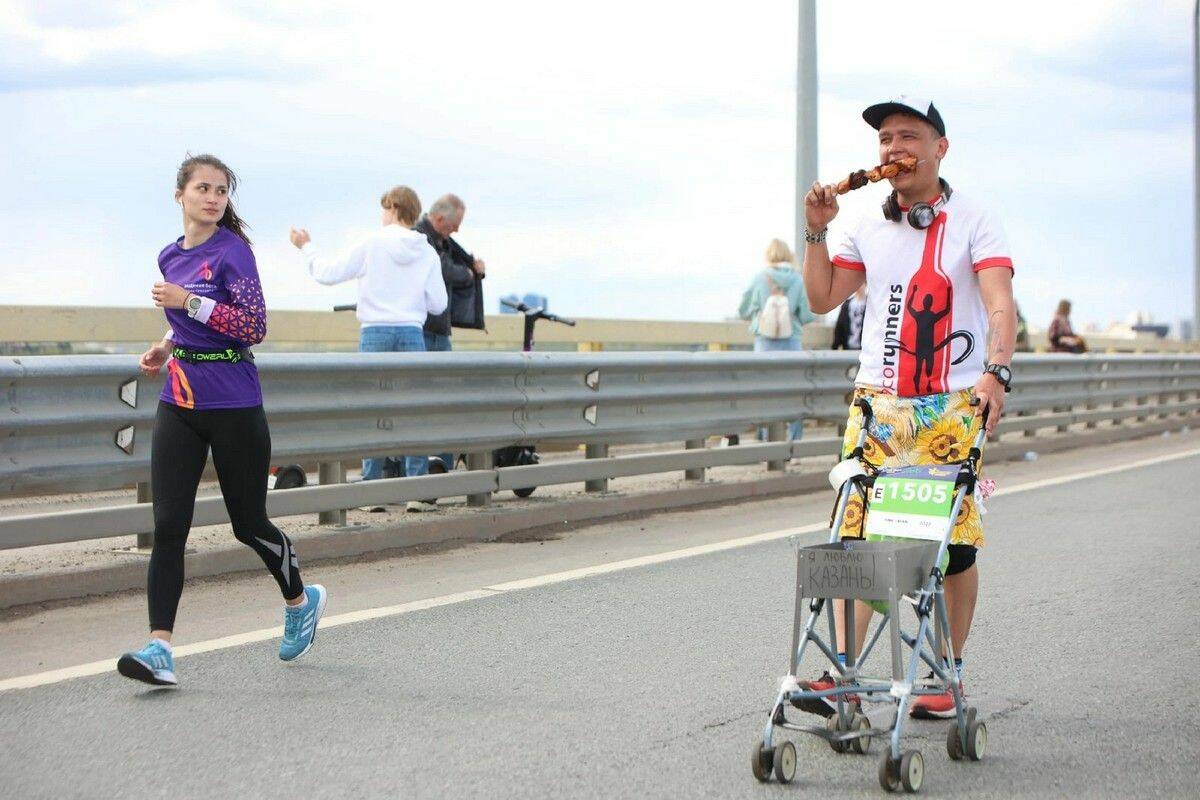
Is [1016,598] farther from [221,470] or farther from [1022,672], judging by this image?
[221,470]

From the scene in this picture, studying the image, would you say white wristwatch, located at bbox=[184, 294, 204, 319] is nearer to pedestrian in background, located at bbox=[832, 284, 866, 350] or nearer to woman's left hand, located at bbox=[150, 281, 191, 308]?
woman's left hand, located at bbox=[150, 281, 191, 308]

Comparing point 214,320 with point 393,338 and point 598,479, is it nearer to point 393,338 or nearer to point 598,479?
point 393,338

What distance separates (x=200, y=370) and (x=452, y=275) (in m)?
5.44

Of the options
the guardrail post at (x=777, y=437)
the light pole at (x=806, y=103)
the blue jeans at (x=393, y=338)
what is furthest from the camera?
the light pole at (x=806, y=103)

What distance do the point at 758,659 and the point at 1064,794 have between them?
70.6 inches

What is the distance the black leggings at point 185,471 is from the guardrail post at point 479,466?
4003mm

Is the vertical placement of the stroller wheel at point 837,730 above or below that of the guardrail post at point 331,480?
below

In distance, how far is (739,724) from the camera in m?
5.01

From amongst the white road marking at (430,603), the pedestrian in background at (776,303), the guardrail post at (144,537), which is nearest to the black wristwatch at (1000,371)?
the white road marking at (430,603)

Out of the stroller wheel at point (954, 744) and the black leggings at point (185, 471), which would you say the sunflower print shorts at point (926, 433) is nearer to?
the stroller wheel at point (954, 744)

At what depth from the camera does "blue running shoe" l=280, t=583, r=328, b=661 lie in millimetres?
5871

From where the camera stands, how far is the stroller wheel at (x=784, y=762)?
431 cm

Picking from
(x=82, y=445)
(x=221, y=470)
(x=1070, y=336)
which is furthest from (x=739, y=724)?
(x=1070, y=336)

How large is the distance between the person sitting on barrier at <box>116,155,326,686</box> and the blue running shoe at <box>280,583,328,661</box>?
17.2 inches
